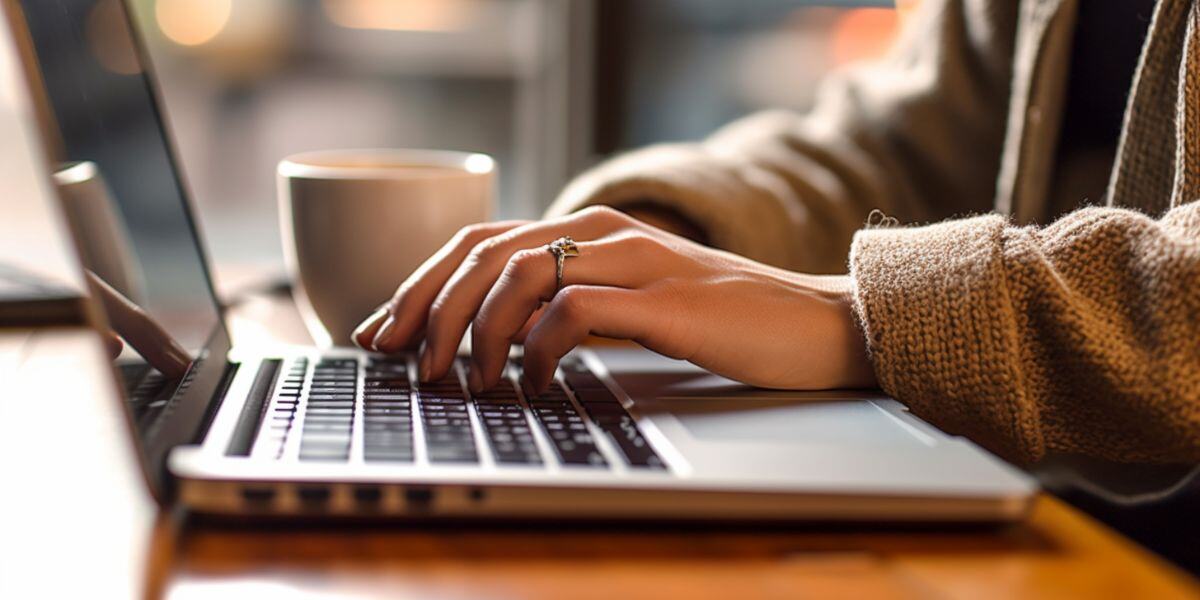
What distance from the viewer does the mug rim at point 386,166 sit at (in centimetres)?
64

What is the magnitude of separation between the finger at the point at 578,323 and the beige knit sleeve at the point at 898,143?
0.39 meters

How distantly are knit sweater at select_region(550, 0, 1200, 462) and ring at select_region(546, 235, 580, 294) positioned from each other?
0.14 meters

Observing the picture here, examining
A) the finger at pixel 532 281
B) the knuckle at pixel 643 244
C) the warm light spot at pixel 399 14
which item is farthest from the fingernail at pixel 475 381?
the warm light spot at pixel 399 14

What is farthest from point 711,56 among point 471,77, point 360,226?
point 360,226

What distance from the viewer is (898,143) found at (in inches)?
40.4

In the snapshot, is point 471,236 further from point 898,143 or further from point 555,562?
point 898,143

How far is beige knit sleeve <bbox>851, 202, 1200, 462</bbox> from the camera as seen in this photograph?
0.43m

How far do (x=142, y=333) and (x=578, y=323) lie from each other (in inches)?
7.7

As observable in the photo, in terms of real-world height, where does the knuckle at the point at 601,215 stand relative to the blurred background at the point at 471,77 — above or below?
above

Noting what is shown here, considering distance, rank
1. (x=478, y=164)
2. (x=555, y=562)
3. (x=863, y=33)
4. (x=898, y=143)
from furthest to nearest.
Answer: (x=863, y=33) → (x=898, y=143) → (x=478, y=164) → (x=555, y=562)

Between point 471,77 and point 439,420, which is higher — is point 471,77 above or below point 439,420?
below

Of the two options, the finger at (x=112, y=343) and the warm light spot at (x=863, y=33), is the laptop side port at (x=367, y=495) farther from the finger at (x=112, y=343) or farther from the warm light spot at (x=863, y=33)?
the warm light spot at (x=863, y=33)

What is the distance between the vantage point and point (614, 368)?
0.56 m

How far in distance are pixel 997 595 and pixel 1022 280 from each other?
0.18 metres
